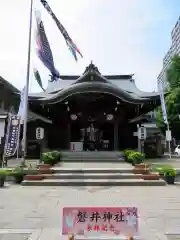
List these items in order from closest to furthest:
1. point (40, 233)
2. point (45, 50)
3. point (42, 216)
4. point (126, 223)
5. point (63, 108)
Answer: point (126, 223) < point (40, 233) < point (42, 216) < point (45, 50) < point (63, 108)

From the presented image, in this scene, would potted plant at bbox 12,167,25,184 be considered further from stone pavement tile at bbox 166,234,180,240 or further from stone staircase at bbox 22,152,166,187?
stone pavement tile at bbox 166,234,180,240

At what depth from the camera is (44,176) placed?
1540cm

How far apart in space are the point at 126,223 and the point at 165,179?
10395mm

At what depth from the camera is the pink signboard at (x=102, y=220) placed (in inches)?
208

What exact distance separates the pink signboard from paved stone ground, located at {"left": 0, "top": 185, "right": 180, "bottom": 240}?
999 mm

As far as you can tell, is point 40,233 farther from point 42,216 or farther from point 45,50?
point 45,50

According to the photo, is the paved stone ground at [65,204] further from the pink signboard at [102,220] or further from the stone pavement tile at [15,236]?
the pink signboard at [102,220]

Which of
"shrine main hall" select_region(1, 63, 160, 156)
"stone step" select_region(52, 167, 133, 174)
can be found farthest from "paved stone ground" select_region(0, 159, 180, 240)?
"shrine main hall" select_region(1, 63, 160, 156)

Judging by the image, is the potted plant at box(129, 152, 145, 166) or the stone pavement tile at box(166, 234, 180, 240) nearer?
the stone pavement tile at box(166, 234, 180, 240)

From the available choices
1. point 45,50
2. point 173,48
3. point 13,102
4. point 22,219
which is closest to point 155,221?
point 22,219

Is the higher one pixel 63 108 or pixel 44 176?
pixel 63 108

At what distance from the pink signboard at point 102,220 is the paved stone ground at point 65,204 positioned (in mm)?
999

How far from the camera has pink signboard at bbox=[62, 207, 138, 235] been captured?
5281 millimetres

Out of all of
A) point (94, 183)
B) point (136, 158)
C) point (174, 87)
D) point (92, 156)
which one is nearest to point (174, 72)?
point (174, 87)
